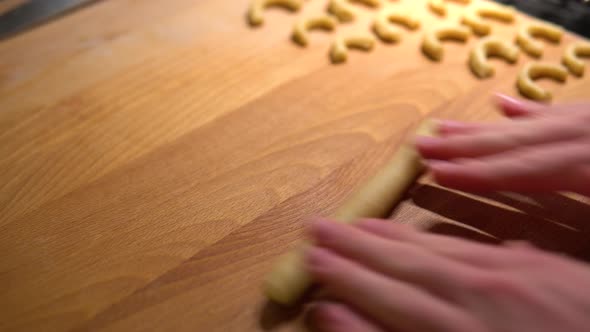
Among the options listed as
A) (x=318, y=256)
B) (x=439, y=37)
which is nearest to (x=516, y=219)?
(x=318, y=256)

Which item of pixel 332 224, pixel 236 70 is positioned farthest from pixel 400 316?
pixel 236 70

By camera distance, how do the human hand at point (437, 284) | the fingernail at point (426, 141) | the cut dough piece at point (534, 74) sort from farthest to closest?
the cut dough piece at point (534, 74)
the fingernail at point (426, 141)
the human hand at point (437, 284)

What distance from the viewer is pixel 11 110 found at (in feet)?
3.30

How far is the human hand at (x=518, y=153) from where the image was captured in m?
0.70

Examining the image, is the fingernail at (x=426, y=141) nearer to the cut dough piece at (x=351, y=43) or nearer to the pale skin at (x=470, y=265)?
the pale skin at (x=470, y=265)

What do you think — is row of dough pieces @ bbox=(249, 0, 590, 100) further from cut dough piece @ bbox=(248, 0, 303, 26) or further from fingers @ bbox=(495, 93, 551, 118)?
fingers @ bbox=(495, 93, 551, 118)

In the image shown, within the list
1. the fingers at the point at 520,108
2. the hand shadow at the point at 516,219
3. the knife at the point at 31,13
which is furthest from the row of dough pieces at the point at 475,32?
the knife at the point at 31,13

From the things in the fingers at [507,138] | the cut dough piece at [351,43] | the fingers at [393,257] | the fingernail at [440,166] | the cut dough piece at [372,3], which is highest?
the cut dough piece at [372,3]

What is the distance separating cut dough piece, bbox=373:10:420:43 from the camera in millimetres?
1144

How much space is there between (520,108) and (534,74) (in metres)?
0.26

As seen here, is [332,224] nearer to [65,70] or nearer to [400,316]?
[400,316]

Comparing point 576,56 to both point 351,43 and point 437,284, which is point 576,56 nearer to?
point 351,43

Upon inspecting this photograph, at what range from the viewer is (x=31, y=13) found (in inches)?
46.8

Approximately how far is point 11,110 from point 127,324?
1.77ft
